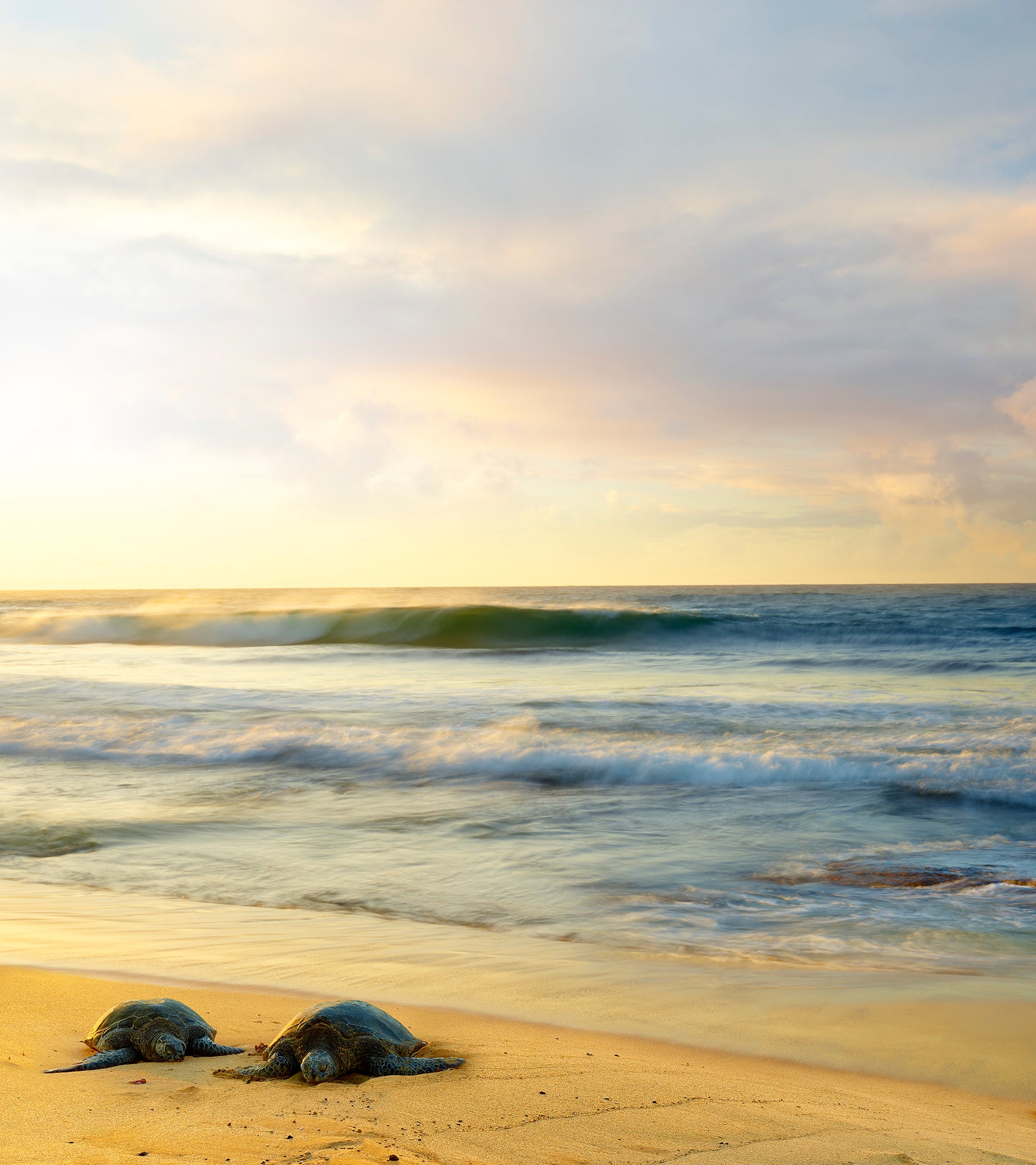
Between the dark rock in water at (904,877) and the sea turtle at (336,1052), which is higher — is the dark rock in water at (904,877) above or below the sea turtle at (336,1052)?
below

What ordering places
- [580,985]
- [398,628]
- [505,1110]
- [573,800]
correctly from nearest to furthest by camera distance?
1. [505,1110]
2. [580,985]
3. [573,800]
4. [398,628]

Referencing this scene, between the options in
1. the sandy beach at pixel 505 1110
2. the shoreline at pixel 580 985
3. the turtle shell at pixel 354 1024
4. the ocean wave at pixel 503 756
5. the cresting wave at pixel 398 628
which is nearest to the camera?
the sandy beach at pixel 505 1110

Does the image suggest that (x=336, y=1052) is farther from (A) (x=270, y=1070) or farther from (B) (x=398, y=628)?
(B) (x=398, y=628)

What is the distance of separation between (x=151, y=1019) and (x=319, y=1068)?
2.00 feet

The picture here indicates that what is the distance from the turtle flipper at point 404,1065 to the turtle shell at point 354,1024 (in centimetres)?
6

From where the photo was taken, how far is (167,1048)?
2.57 meters

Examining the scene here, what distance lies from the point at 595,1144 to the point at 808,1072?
1.05 m

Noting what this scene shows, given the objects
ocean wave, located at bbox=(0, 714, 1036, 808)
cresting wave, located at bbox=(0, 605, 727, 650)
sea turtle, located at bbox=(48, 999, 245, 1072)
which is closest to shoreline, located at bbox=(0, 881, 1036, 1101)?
sea turtle, located at bbox=(48, 999, 245, 1072)

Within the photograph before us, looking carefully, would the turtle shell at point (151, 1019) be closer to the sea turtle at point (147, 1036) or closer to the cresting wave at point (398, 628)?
the sea turtle at point (147, 1036)

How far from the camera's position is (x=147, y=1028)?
2.63 metres

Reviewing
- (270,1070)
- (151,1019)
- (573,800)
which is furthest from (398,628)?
(270,1070)

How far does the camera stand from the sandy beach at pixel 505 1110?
2051mm

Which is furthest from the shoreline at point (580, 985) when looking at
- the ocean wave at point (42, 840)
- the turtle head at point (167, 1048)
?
the ocean wave at point (42, 840)

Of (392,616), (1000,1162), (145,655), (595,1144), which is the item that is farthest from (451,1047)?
(392,616)
